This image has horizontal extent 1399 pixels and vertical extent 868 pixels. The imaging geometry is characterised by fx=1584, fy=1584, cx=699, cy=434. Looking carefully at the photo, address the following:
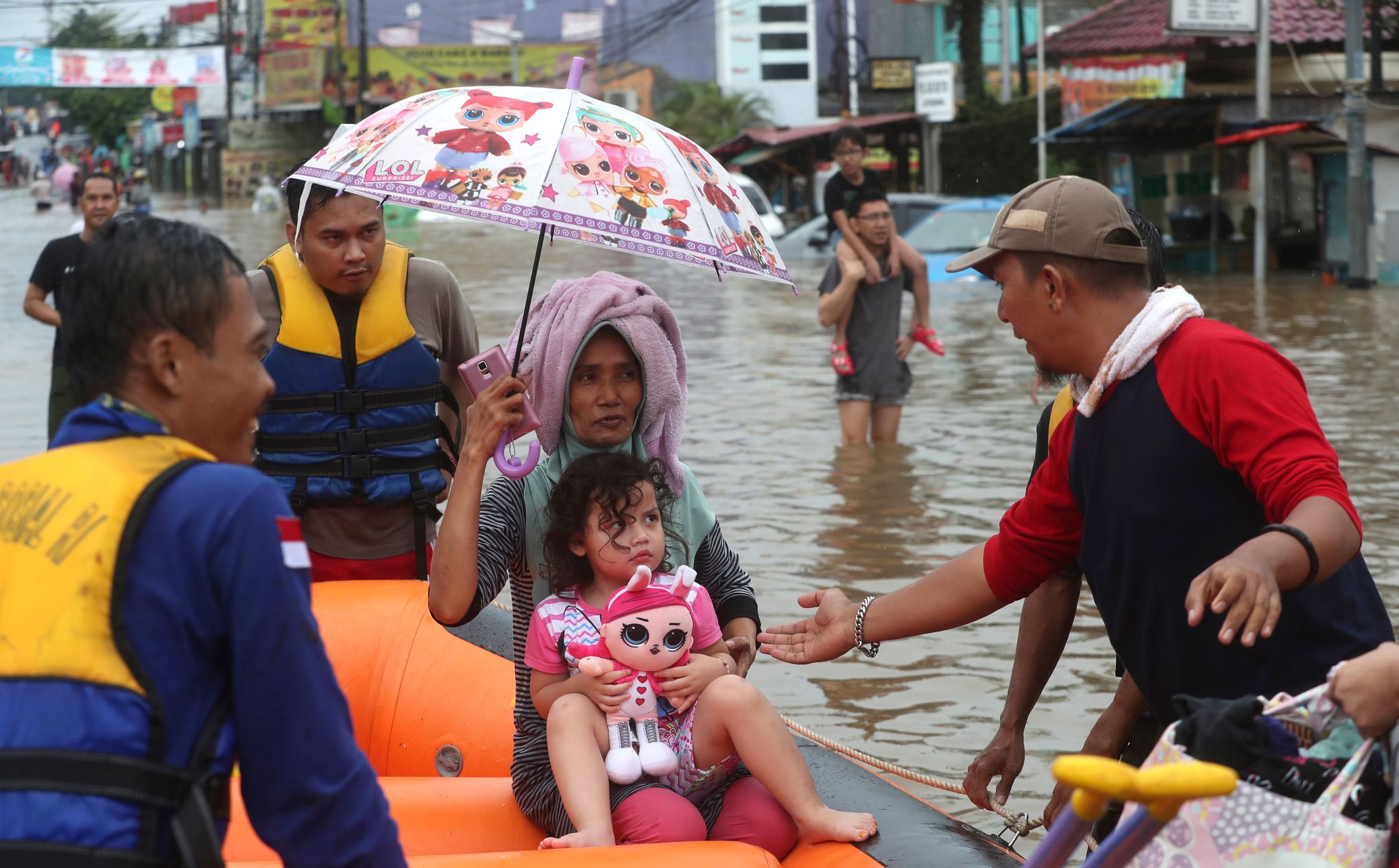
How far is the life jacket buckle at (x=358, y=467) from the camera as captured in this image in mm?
4438

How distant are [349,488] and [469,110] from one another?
1372mm

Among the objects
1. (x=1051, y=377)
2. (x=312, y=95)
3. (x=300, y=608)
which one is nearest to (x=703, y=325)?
(x=1051, y=377)

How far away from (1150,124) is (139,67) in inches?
2229

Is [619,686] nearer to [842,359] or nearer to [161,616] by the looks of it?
[161,616]

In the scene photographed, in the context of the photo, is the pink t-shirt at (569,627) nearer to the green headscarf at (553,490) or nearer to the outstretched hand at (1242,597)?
the green headscarf at (553,490)

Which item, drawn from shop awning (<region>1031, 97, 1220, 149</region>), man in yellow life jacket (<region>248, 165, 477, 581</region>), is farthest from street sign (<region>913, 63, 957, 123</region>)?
man in yellow life jacket (<region>248, 165, 477, 581</region>)

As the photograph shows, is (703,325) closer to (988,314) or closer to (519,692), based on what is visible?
(988,314)

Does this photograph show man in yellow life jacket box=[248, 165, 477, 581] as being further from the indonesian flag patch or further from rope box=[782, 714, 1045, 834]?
the indonesian flag patch

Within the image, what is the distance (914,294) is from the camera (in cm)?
Answer: 945

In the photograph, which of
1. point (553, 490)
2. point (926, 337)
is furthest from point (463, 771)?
point (926, 337)

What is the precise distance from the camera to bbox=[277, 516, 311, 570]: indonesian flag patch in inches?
72.6

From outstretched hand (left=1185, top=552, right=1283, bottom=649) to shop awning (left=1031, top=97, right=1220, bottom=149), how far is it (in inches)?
837

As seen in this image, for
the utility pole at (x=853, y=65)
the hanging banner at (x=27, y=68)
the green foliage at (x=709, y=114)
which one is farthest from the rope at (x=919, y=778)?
the hanging banner at (x=27, y=68)

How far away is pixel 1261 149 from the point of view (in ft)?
71.1
